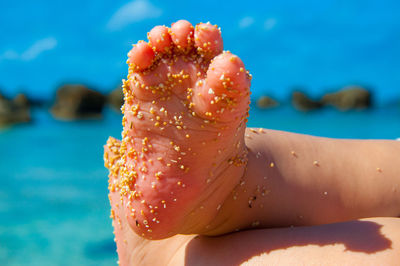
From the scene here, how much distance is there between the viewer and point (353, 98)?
31.6ft

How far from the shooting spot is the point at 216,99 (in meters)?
0.73

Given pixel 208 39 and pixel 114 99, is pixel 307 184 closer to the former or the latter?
pixel 208 39

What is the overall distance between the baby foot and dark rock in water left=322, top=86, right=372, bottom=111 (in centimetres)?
953

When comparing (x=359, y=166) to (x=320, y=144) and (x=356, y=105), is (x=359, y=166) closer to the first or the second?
(x=320, y=144)

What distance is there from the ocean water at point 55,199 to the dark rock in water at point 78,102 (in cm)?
173

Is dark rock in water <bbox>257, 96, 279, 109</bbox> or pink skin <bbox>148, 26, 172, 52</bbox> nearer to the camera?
pink skin <bbox>148, 26, 172, 52</bbox>

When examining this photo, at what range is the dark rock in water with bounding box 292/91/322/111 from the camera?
32.0ft

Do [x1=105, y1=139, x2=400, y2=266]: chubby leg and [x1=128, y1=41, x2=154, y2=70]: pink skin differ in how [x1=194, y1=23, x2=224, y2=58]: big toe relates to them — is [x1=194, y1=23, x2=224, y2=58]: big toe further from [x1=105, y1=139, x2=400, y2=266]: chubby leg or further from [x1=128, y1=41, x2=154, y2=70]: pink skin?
[x1=105, y1=139, x2=400, y2=266]: chubby leg

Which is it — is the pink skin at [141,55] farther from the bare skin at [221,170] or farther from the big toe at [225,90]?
the big toe at [225,90]

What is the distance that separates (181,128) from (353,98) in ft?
31.7

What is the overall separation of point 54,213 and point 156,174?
2.29 meters

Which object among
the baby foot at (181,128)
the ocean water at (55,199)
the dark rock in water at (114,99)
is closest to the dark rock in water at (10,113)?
the ocean water at (55,199)

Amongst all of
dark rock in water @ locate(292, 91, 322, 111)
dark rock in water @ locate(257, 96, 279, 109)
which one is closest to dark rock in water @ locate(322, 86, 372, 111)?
dark rock in water @ locate(292, 91, 322, 111)

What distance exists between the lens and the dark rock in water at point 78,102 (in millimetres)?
8086
